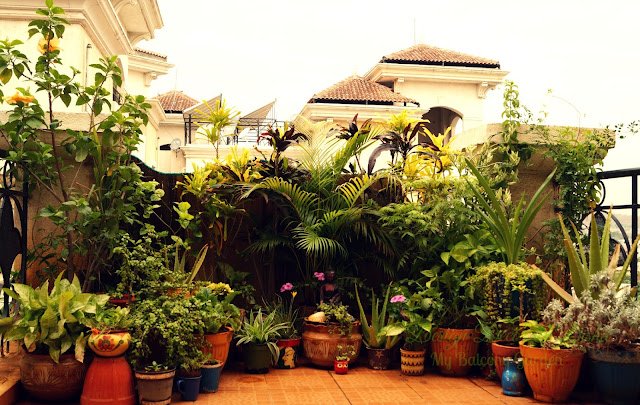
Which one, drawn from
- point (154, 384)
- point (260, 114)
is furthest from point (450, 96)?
point (154, 384)

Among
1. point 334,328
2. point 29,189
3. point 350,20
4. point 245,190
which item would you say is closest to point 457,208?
point 334,328

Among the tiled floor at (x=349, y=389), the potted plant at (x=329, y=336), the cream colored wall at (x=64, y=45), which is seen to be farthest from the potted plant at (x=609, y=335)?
the cream colored wall at (x=64, y=45)

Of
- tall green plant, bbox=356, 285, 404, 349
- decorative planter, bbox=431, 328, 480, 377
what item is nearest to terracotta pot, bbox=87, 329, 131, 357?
tall green plant, bbox=356, 285, 404, 349

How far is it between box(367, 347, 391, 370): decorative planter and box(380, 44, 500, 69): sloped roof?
18.4m

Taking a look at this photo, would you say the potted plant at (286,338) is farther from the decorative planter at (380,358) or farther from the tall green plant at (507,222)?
the tall green plant at (507,222)

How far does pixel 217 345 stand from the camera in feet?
14.9

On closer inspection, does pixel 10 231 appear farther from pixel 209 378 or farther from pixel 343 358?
pixel 343 358

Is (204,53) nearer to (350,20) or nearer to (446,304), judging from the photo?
(350,20)

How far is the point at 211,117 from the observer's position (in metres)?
5.68

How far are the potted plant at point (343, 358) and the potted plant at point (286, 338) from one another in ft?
1.13

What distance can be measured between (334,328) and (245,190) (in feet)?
4.38

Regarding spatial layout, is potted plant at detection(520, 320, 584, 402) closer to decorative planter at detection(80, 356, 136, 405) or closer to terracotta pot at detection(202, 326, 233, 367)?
terracotta pot at detection(202, 326, 233, 367)

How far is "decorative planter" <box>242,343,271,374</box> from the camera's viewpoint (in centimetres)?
481

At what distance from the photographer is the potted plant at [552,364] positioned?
4.11m
